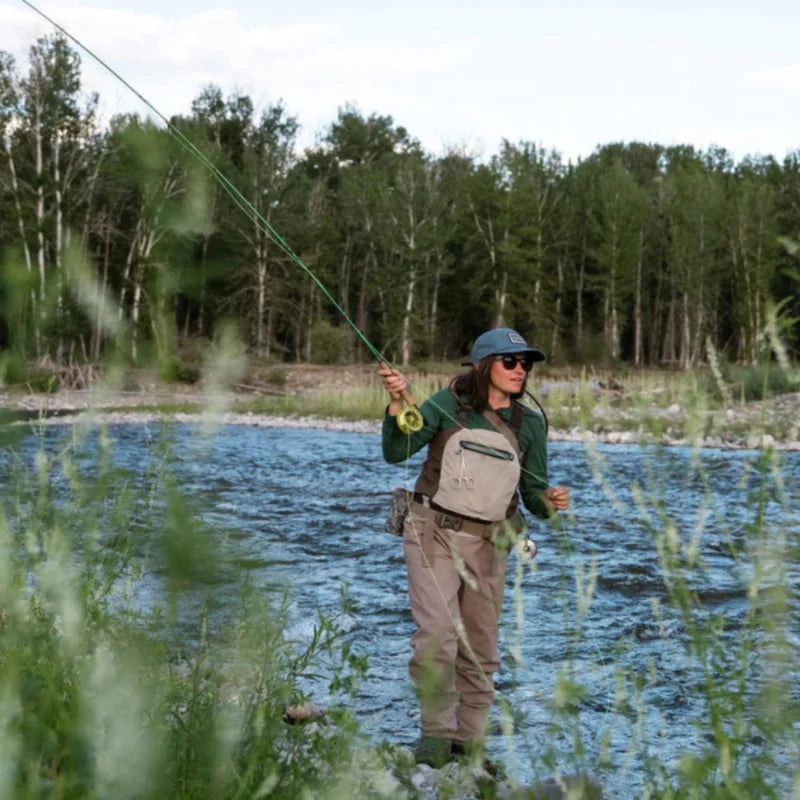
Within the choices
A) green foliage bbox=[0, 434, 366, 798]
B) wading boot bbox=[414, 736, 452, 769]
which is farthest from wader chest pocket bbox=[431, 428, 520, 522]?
green foliage bbox=[0, 434, 366, 798]

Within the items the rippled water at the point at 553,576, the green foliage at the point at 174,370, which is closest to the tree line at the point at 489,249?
the rippled water at the point at 553,576

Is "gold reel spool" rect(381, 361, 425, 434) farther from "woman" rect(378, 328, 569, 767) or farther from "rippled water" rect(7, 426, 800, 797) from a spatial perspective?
"rippled water" rect(7, 426, 800, 797)

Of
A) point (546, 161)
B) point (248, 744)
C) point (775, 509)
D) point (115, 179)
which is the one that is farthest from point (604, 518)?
point (546, 161)

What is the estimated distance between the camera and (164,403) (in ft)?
6.54

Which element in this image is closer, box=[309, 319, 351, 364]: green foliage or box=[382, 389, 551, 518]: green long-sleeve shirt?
box=[382, 389, 551, 518]: green long-sleeve shirt

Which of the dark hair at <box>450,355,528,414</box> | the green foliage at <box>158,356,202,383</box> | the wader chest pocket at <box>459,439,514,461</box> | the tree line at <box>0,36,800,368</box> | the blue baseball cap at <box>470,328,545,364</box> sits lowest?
the wader chest pocket at <box>459,439,514,461</box>

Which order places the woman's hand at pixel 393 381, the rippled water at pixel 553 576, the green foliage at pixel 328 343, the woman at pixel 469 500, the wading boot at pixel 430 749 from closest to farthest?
the rippled water at pixel 553 576 < the woman's hand at pixel 393 381 < the wading boot at pixel 430 749 < the woman at pixel 469 500 < the green foliage at pixel 328 343

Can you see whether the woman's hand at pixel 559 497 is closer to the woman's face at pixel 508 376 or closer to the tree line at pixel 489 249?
the woman's face at pixel 508 376

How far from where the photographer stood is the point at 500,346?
15.1ft

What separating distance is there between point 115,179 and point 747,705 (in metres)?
3.85

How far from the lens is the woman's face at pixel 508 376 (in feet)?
15.1

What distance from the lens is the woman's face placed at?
462 cm

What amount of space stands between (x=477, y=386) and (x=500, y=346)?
0.20 metres

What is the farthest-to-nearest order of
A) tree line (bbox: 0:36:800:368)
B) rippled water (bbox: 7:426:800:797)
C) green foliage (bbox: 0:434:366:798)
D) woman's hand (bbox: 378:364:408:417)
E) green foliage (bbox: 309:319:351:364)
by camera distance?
1. tree line (bbox: 0:36:800:368)
2. green foliage (bbox: 309:319:351:364)
3. woman's hand (bbox: 378:364:408:417)
4. rippled water (bbox: 7:426:800:797)
5. green foliage (bbox: 0:434:366:798)
